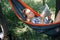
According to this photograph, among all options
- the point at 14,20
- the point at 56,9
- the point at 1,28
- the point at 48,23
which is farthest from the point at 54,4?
the point at 1,28

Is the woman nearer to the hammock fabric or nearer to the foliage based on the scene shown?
the hammock fabric

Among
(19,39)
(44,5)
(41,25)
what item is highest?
(44,5)

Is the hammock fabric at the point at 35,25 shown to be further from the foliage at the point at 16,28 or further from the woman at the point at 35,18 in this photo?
the foliage at the point at 16,28

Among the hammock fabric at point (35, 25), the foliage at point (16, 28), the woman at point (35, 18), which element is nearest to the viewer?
the hammock fabric at point (35, 25)

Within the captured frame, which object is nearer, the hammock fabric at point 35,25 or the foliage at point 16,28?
the hammock fabric at point 35,25

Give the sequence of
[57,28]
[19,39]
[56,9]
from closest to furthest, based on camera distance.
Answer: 1. [57,28]
2. [56,9]
3. [19,39]

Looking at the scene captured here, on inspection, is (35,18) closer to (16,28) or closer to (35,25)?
(35,25)

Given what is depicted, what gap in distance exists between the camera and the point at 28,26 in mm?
3338

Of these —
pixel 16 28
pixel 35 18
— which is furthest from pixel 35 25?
pixel 16 28

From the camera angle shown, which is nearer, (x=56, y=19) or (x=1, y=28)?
(x=56, y=19)

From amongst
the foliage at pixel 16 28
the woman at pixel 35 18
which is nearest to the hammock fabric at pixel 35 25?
the woman at pixel 35 18

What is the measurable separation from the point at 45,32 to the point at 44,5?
0.41 meters

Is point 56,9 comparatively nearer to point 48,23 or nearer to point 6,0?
point 48,23

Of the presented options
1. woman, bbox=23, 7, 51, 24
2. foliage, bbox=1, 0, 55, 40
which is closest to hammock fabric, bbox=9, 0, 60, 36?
woman, bbox=23, 7, 51, 24
